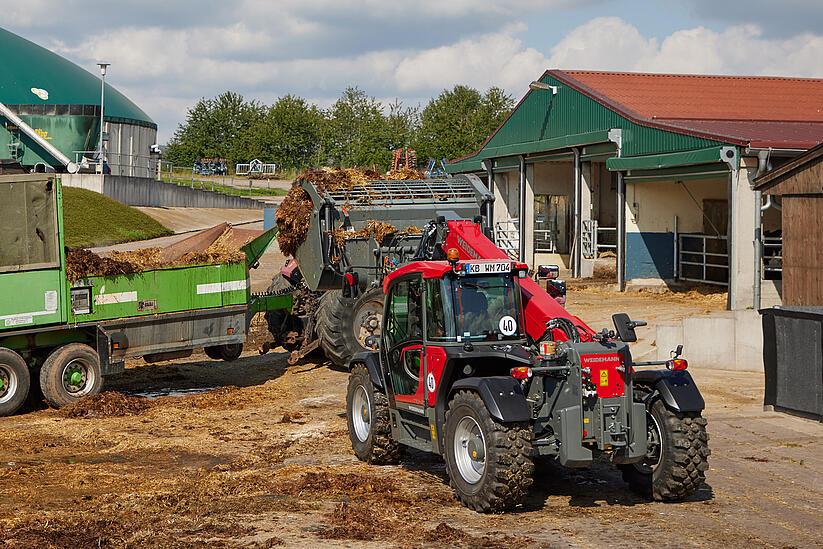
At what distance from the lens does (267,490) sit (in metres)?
10.2

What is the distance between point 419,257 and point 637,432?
5.81 metres

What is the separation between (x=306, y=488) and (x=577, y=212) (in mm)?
22789

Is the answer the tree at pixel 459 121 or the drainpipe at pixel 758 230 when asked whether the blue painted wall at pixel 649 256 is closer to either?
the drainpipe at pixel 758 230

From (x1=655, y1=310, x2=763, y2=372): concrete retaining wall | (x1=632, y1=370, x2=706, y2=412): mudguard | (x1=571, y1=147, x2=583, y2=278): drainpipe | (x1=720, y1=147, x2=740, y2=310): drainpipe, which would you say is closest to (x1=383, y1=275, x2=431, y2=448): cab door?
(x1=632, y1=370, x2=706, y2=412): mudguard

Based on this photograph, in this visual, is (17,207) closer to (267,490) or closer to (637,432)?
(267,490)

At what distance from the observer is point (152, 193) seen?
169 ft

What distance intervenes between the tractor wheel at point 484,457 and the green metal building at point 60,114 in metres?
46.9

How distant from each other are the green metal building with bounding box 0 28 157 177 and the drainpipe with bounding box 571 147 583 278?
101ft

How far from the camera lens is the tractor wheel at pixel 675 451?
924 cm

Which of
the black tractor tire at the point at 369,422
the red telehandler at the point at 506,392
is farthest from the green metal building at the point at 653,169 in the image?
the red telehandler at the point at 506,392

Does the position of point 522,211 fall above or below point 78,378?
above

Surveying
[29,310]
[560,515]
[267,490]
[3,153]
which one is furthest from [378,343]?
[3,153]

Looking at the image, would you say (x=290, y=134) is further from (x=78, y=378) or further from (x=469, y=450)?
(x=469, y=450)

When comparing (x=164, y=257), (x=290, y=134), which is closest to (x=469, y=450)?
(x=164, y=257)
